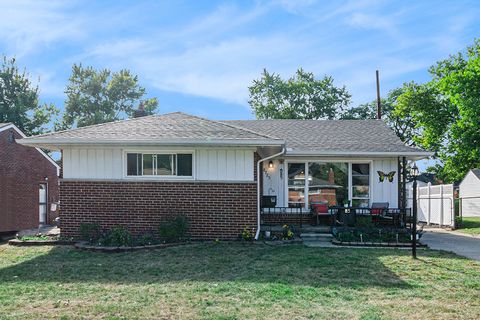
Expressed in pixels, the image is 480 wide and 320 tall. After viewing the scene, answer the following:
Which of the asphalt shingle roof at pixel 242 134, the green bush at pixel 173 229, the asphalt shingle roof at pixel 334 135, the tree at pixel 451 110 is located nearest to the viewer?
the green bush at pixel 173 229

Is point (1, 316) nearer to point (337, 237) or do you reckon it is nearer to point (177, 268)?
point (177, 268)

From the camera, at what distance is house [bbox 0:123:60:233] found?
16438 mm

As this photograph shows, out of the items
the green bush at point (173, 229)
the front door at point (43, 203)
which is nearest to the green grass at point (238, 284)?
the green bush at point (173, 229)

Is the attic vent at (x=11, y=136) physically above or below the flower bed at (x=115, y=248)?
above

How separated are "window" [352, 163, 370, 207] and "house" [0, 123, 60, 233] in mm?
12716

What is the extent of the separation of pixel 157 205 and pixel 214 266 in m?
3.74

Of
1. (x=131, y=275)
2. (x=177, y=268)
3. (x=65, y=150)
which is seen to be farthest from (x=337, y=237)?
(x=65, y=150)

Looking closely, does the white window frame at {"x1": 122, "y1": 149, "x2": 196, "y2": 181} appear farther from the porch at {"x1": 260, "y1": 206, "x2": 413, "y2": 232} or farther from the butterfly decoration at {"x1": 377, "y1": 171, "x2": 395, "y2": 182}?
the butterfly decoration at {"x1": 377, "y1": 171, "x2": 395, "y2": 182}

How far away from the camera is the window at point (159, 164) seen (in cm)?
1145

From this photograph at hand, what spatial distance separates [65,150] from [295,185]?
712 centimetres

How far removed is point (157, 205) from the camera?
446 inches

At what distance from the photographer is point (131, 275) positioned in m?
7.36

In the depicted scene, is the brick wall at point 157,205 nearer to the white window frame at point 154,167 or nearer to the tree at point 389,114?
the white window frame at point 154,167

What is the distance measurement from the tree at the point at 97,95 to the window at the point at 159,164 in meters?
30.2
